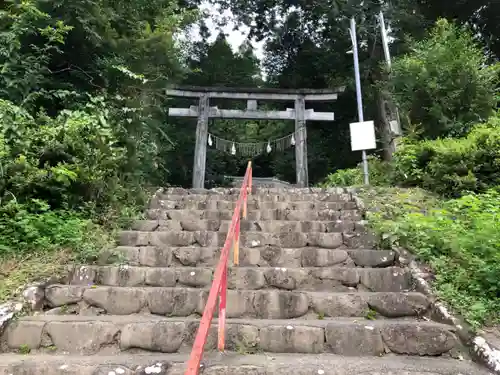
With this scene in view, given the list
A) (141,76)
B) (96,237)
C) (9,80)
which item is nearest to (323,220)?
(96,237)

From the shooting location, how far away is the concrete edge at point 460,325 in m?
2.34

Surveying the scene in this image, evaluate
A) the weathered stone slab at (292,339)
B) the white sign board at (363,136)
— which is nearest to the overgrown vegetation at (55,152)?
the weathered stone slab at (292,339)

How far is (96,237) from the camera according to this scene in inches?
159

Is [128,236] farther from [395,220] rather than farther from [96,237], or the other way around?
[395,220]

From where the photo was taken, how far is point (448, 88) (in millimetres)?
7531

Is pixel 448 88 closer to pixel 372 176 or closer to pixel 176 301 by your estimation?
pixel 372 176

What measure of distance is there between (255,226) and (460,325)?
8.74ft

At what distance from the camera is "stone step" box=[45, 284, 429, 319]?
120 inches

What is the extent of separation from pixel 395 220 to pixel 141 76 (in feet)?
13.2

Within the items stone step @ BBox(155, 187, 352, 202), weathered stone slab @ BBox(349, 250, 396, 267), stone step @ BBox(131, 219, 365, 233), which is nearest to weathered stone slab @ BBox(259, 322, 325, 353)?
weathered stone slab @ BBox(349, 250, 396, 267)

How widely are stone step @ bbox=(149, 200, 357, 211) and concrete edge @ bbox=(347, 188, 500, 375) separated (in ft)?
6.90

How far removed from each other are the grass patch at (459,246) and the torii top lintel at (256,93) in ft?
23.7

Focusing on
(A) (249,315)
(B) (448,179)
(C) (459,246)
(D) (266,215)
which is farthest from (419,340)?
(B) (448,179)

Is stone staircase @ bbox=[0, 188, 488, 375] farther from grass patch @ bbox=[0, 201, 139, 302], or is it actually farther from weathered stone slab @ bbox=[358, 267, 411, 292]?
grass patch @ bbox=[0, 201, 139, 302]
